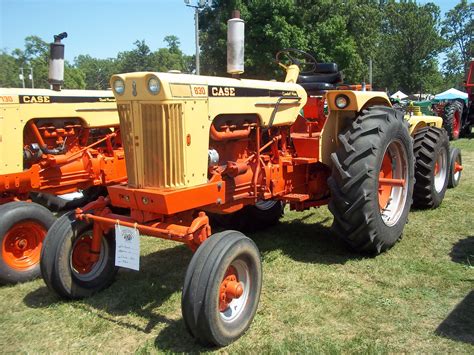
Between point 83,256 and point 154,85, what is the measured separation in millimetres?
1602

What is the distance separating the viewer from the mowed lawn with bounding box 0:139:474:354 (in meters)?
Answer: 3.09

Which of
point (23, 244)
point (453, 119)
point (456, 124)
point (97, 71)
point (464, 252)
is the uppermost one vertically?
point (97, 71)

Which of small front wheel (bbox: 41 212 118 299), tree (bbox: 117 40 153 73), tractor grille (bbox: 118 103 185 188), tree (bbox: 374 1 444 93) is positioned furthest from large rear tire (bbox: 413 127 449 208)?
tree (bbox: 117 40 153 73)

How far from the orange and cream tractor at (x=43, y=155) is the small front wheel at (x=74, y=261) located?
2.90ft

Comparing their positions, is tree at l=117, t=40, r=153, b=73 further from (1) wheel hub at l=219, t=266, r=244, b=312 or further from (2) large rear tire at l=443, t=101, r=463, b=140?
(1) wheel hub at l=219, t=266, r=244, b=312

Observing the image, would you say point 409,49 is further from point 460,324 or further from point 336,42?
point 460,324

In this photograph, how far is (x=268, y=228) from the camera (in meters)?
5.77

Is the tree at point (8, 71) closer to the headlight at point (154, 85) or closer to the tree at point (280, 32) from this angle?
the tree at point (280, 32)

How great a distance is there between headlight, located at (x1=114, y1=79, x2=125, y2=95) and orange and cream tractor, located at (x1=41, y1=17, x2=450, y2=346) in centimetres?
1

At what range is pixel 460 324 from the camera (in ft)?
10.6

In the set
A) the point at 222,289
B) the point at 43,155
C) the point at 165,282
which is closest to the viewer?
the point at 222,289

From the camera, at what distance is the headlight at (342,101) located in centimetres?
461

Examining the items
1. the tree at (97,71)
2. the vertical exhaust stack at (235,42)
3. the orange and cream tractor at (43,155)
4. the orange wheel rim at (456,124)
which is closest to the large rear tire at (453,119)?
the orange wheel rim at (456,124)

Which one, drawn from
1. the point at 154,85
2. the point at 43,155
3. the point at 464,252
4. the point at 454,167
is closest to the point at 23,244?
the point at 43,155
